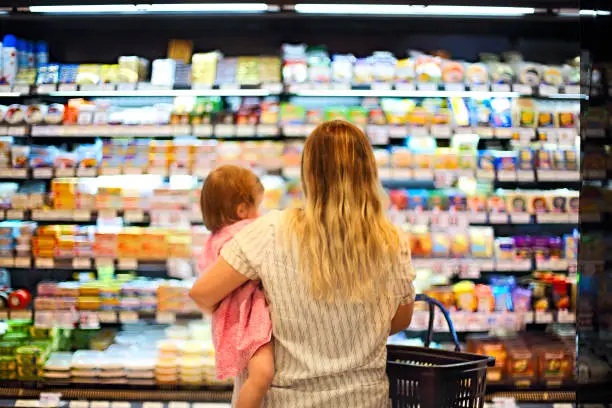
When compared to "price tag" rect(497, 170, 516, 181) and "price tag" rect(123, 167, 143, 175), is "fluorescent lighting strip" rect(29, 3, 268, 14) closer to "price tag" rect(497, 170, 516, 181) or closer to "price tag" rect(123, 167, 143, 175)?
"price tag" rect(123, 167, 143, 175)

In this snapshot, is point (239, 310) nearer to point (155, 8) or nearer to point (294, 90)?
point (294, 90)

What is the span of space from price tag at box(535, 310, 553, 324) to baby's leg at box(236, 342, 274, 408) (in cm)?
293

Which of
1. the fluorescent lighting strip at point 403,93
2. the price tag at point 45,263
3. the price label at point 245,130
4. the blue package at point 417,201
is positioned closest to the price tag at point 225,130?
the price label at point 245,130

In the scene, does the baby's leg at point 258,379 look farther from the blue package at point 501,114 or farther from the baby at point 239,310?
the blue package at point 501,114

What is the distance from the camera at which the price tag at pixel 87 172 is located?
15.0ft

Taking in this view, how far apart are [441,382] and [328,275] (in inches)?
21.3

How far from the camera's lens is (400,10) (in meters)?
4.27

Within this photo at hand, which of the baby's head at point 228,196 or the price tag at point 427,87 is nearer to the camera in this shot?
the baby's head at point 228,196

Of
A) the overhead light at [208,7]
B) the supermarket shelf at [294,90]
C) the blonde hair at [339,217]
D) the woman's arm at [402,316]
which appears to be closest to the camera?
the blonde hair at [339,217]

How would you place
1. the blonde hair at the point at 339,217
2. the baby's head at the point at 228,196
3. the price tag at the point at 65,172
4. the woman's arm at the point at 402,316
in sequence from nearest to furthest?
the blonde hair at the point at 339,217, the woman's arm at the point at 402,316, the baby's head at the point at 228,196, the price tag at the point at 65,172

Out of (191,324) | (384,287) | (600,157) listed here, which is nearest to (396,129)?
(191,324)

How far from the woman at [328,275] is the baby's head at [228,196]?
0.41m

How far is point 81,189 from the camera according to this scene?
4.64m

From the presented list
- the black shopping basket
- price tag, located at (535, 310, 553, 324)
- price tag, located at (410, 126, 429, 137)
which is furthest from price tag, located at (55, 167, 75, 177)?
price tag, located at (535, 310, 553, 324)
